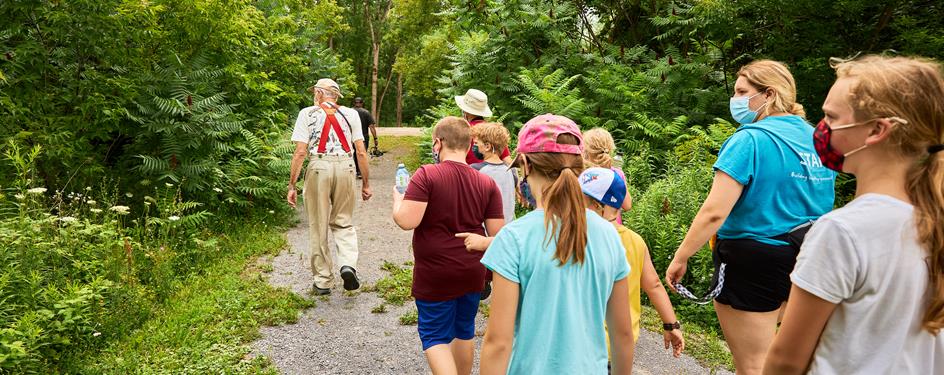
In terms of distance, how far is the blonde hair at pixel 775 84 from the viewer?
3.04 meters

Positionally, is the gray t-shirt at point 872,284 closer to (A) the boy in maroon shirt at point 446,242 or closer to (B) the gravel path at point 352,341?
(A) the boy in maroon shirt at point 446,242

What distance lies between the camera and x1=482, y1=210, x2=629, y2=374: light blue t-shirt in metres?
2.15

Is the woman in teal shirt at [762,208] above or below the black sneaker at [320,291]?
above

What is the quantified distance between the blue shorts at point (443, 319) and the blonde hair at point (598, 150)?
1.15m

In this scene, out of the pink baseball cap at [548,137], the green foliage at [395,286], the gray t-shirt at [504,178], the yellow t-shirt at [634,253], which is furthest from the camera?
the green foliage at [395,286]

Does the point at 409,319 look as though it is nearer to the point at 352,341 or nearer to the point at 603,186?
the point at 352,341

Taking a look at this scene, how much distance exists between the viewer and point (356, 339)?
17.2ft

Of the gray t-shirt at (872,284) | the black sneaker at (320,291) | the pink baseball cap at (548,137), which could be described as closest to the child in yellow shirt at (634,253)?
the pink baseball cap at (548,137)

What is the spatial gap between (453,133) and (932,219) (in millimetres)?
2516

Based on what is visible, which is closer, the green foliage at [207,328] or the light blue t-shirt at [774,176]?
the light blue t-shirt at [774,176]

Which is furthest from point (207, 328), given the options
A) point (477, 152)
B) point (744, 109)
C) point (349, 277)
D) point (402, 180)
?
point (744, 109)

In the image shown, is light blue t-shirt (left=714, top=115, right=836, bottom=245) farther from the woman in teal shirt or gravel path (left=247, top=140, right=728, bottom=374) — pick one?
gravel path (left=247, top=140, right=728, bottom=374)

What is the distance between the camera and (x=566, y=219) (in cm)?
214

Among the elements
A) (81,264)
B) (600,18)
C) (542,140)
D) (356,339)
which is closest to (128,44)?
(81,264)
